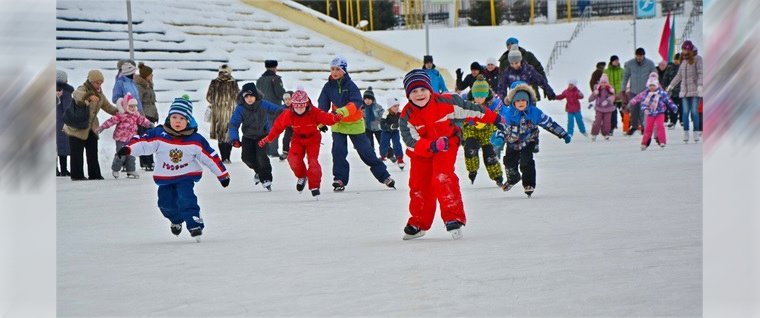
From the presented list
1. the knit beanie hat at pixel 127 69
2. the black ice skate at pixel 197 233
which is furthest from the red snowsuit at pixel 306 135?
the knit beanie hat at pixel 127 69

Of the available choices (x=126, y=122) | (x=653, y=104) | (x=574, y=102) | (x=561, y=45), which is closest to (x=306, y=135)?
(x=126, y=122)

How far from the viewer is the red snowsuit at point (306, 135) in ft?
42.0

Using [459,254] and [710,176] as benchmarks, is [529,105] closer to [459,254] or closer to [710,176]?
[710,176]

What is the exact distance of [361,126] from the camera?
1391cm

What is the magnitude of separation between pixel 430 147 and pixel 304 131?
4.36m

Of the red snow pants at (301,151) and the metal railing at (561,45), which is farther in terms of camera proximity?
the metal railing at (561,45)

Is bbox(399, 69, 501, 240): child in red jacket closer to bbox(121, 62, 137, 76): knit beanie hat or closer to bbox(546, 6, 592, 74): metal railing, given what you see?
bbox(121, 62, 137, 76): knit beanie hat

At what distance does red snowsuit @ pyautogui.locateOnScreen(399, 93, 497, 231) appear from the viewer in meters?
8.82

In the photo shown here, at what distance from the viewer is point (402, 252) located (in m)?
7.95

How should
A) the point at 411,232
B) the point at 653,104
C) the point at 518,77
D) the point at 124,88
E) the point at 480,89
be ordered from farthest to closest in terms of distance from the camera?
the point at 653,104
the point at 124,88
the point at 518,77
the point at 480,89
the point at 411,232

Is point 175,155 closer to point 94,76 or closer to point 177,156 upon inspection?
point 177,156

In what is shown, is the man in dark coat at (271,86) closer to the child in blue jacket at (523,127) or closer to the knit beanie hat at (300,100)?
the knit beanie hat at (300,100)

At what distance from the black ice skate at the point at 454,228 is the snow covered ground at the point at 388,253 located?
7 centimetres

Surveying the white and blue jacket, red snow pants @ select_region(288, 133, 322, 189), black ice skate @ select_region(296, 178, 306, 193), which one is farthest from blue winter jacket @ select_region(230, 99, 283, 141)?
the white and blue jacket
